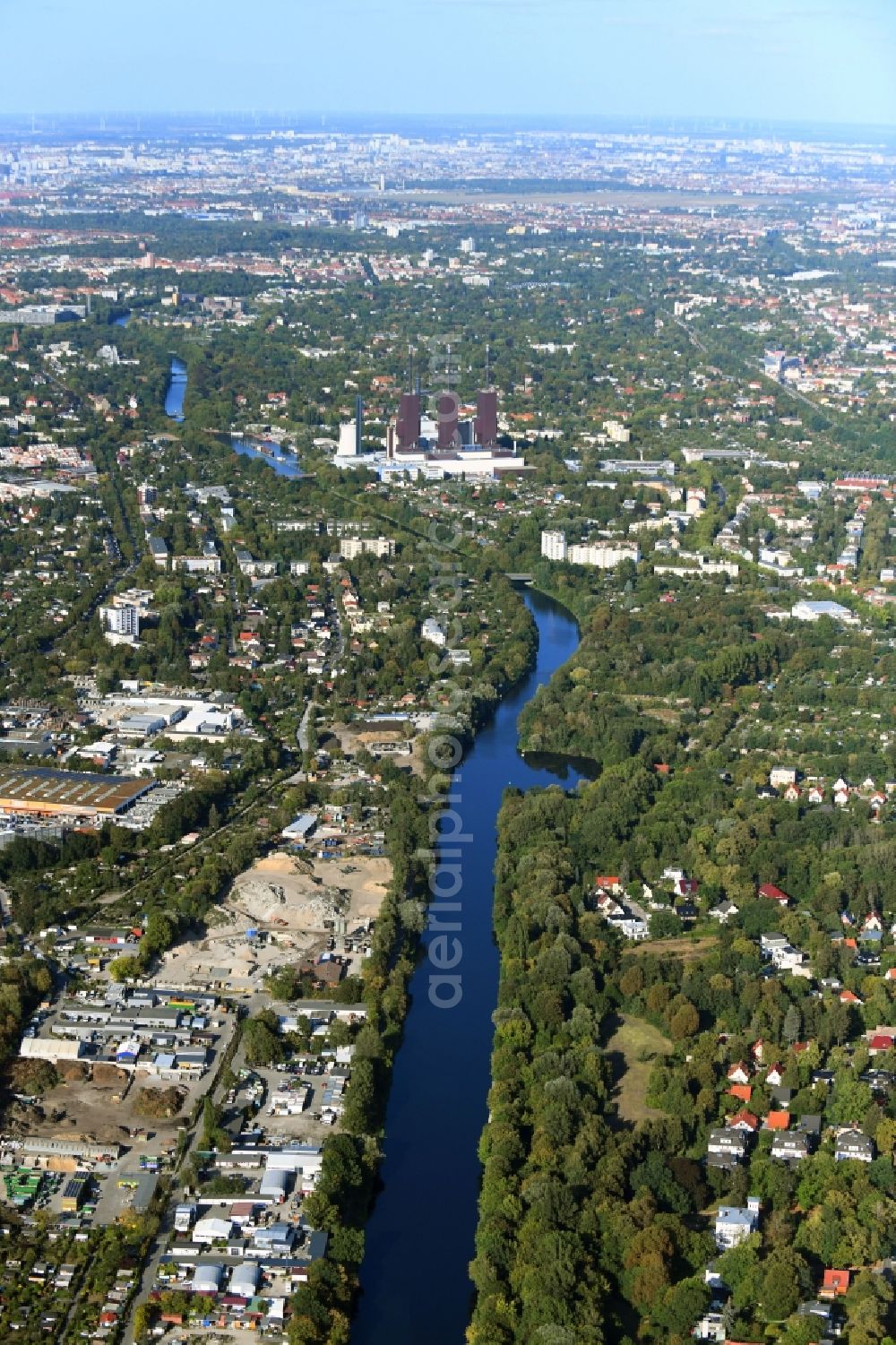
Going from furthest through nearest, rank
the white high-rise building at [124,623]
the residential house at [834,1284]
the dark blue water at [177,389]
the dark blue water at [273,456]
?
1. the dark blue water at [177,389]
2. the dark blue water at [273,456]
3. the white high-rise building at [124,623]
4. the residential house at [834,1284]

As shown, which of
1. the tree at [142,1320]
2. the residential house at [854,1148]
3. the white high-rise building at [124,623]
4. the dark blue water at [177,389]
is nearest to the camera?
the tree at [142,1320]

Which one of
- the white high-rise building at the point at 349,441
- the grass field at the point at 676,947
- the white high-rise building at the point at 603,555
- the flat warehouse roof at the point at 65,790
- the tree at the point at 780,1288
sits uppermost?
the tree at the point at 780,1288

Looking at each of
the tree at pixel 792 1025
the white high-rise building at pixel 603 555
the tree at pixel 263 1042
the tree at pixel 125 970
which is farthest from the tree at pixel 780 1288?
the white high-rise building at pixel 603 555

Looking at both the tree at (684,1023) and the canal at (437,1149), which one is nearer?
the canal at (437,1149)

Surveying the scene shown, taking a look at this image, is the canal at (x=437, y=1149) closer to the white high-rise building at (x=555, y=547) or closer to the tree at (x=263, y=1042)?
the tree at (x=263, y=1042)

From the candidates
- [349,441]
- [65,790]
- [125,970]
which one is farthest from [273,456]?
[125,970]

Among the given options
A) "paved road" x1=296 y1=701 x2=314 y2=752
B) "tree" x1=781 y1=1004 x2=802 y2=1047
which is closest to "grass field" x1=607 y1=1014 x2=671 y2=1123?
"tree" x1=781 y1=1004 x2=802 y2=1047

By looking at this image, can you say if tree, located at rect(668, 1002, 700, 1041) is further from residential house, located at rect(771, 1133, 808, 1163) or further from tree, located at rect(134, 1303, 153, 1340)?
tree, located at rect(134, 1303, 153, 1340)
